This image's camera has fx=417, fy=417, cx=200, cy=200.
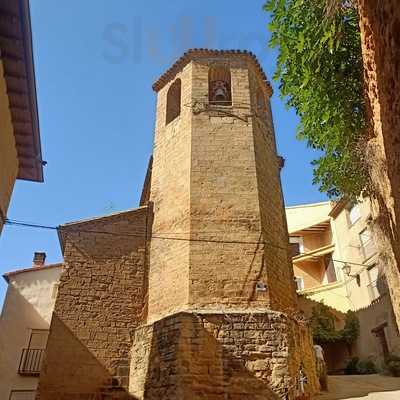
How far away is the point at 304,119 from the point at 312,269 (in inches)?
711

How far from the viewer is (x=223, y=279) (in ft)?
30.9

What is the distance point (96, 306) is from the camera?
10.4 m

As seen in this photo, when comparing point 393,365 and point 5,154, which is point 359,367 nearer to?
point 393,365

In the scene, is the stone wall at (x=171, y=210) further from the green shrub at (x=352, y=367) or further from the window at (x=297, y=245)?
the window at (x=297, y=245)

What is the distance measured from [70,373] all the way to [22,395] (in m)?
7.05

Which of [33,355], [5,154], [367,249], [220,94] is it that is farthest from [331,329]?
[5,154]

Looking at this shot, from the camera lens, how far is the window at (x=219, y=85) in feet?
42.8

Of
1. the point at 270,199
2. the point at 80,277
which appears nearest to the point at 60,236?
the point at 80,277

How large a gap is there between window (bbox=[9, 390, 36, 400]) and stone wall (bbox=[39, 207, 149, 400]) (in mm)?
6692

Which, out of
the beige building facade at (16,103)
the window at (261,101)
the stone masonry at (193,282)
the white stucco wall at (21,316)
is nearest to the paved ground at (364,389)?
the stone masonry at (193,282)

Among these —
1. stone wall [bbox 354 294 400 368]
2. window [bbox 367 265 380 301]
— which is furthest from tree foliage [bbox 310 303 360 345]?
window [bbox 367 265 380 301]

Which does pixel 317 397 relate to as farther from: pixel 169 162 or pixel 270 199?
pixel 169 162

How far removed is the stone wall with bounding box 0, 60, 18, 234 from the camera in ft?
19.8

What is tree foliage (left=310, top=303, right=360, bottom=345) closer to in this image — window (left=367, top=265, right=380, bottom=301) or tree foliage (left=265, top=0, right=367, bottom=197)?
window (left=367, top=265, right=380, bottom=301)
